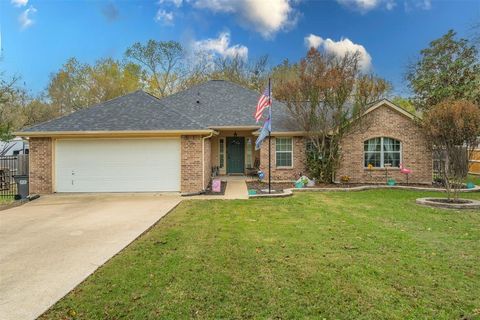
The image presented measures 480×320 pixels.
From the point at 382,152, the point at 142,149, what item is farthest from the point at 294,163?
the point at 142,149

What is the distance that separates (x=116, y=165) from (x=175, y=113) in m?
3.19

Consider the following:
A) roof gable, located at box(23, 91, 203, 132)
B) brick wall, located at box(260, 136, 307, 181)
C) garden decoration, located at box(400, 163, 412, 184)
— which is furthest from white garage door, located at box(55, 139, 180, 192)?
garden decoration, located at box(400, 163, 412, 184)

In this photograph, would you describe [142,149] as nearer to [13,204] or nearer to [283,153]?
[13,204]

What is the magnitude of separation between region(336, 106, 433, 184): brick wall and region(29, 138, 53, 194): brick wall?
40.7ft

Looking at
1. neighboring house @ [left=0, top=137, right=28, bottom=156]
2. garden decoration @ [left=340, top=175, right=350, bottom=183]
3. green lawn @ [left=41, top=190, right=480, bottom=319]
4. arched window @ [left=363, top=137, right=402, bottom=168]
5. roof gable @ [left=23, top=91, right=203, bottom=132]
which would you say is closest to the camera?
green lawn @ [left=41, top=190, right=480, bottom=319]

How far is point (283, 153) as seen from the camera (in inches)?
596

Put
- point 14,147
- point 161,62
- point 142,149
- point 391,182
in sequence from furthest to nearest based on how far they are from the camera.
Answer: point 161,62, point 14,147, point 391,182, point 142,149

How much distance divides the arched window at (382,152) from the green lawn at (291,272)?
7.06m

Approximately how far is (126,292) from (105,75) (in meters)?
32.7

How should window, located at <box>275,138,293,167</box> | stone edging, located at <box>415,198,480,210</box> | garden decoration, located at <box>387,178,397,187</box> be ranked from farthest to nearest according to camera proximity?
window, located at <box>275,138,293,167</box> → garden decoration, located at <box>387,178,397,187</box> → stone edging, located at <box>415,198,480,210</box>

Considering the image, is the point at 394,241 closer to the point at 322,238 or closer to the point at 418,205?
the point at 322,238

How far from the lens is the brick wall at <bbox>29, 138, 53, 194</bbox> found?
12.1m

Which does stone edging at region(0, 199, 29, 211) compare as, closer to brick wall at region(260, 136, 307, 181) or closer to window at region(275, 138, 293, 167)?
brick wall at region(260, 136, 307, 181)

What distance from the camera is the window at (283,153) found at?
596 inches
